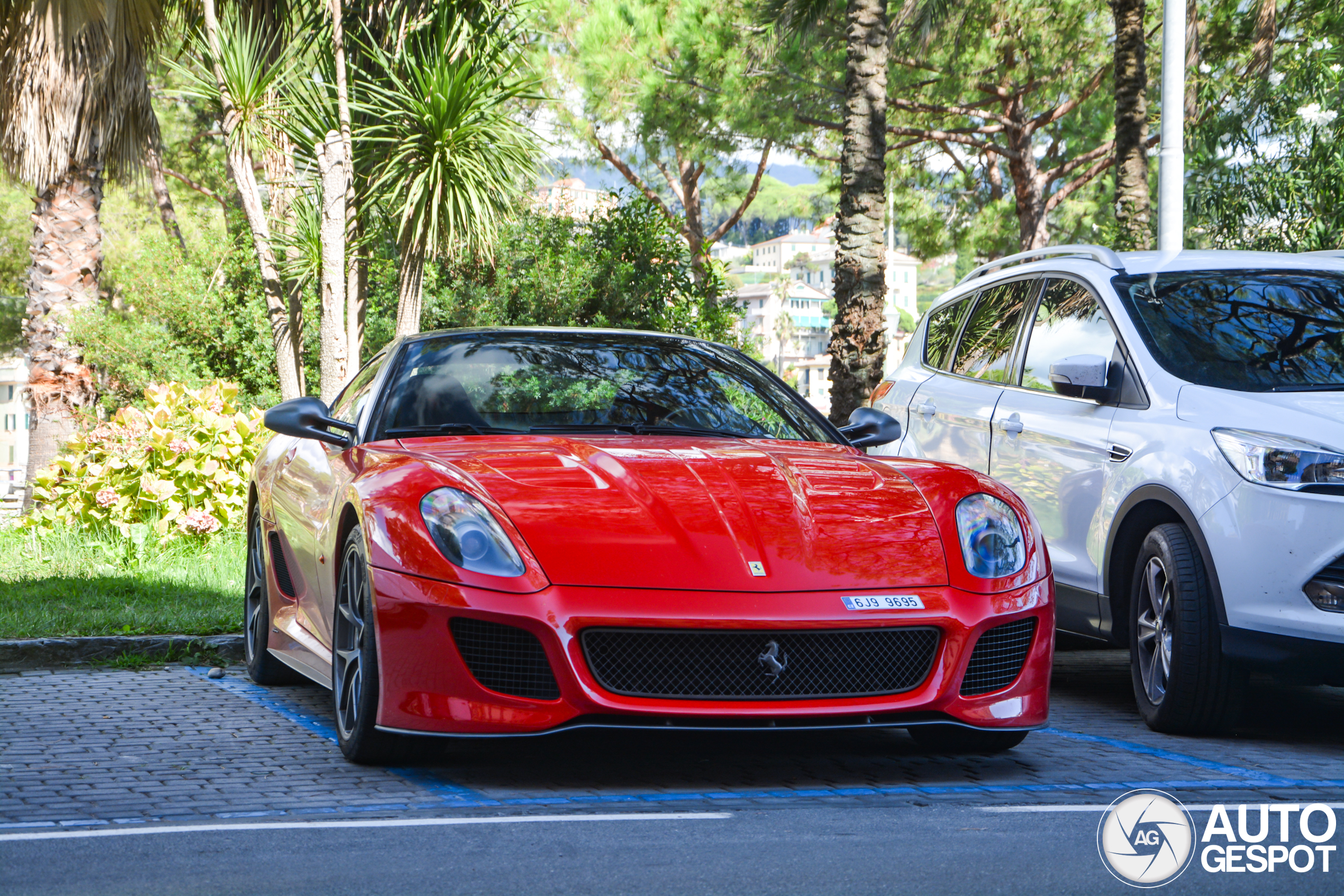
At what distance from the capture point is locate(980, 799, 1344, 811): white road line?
4.06m

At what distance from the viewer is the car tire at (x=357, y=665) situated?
4387 millimetres

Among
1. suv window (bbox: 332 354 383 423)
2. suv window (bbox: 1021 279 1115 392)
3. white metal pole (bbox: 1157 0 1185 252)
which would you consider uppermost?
white metal pole (bbox: 1157 0 1185 252)

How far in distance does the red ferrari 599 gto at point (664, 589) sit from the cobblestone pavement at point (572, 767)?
0.19 meters

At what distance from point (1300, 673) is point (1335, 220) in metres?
9.91

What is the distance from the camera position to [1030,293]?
699cm

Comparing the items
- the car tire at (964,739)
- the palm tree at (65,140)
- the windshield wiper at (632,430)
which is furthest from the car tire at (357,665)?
the palm tree at (65,140)

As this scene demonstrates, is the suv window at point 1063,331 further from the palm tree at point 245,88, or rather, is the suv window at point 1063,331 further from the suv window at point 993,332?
the palm tree at point 245,88

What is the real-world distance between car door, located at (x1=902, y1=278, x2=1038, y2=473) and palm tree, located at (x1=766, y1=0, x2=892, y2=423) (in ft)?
13.8

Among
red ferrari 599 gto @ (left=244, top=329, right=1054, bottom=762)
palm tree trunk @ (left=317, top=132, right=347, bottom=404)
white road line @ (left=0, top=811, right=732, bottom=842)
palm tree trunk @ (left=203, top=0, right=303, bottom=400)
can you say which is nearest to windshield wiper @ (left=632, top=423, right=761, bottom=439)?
red ferrari 599 gto @ (left=244, top=329, right=1054, bottom=762)

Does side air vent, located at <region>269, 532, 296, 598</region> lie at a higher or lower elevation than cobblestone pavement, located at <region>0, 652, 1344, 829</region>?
higher

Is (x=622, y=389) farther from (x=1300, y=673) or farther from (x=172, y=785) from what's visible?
(x=1300, y=673)

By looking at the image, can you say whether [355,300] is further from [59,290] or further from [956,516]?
[956,516]

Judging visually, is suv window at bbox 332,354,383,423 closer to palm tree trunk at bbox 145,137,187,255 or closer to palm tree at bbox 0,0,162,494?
palm tree at bbox 0,0,162,494

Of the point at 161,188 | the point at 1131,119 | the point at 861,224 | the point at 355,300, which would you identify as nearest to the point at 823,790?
the point at 861,224
